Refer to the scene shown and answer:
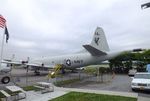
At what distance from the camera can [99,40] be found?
34250mm

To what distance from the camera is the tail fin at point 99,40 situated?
111ft

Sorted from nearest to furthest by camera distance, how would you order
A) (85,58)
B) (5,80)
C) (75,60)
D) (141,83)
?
(141,83)
(5,80)
(85,58)
(75,60)

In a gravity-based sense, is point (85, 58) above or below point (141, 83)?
above

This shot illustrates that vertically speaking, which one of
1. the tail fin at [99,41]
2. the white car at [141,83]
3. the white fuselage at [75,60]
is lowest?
the white car at [141,83]

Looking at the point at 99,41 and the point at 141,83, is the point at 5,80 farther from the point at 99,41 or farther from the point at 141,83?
the point at 99,41

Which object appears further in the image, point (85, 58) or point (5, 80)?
point (85, 58)

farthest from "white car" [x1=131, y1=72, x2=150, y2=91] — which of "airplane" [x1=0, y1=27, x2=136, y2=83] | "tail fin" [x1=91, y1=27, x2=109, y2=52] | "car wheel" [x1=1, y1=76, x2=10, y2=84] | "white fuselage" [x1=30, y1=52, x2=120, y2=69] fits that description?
"tail fin" [x1=91, y1=27, x2=109, y2=52]

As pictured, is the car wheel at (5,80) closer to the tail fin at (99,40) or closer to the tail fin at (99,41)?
the tail fin at (99,41)

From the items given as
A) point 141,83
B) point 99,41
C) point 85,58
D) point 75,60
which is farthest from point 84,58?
point 141,83

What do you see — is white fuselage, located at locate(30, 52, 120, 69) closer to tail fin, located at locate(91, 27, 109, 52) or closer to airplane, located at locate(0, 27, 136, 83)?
airplane, located at locate(0, 27, 136, 83)

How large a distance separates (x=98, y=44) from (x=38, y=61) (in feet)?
40.7

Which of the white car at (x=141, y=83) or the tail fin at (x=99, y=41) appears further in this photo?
the tail fin at (x=99, y=41)

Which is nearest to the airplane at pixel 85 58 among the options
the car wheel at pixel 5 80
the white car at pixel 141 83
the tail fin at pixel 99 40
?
the tail fin at pixel 99 40

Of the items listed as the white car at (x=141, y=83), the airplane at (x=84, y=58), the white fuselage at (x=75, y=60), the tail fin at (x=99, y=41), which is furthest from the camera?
the tail fin at (x=99, y=41)
